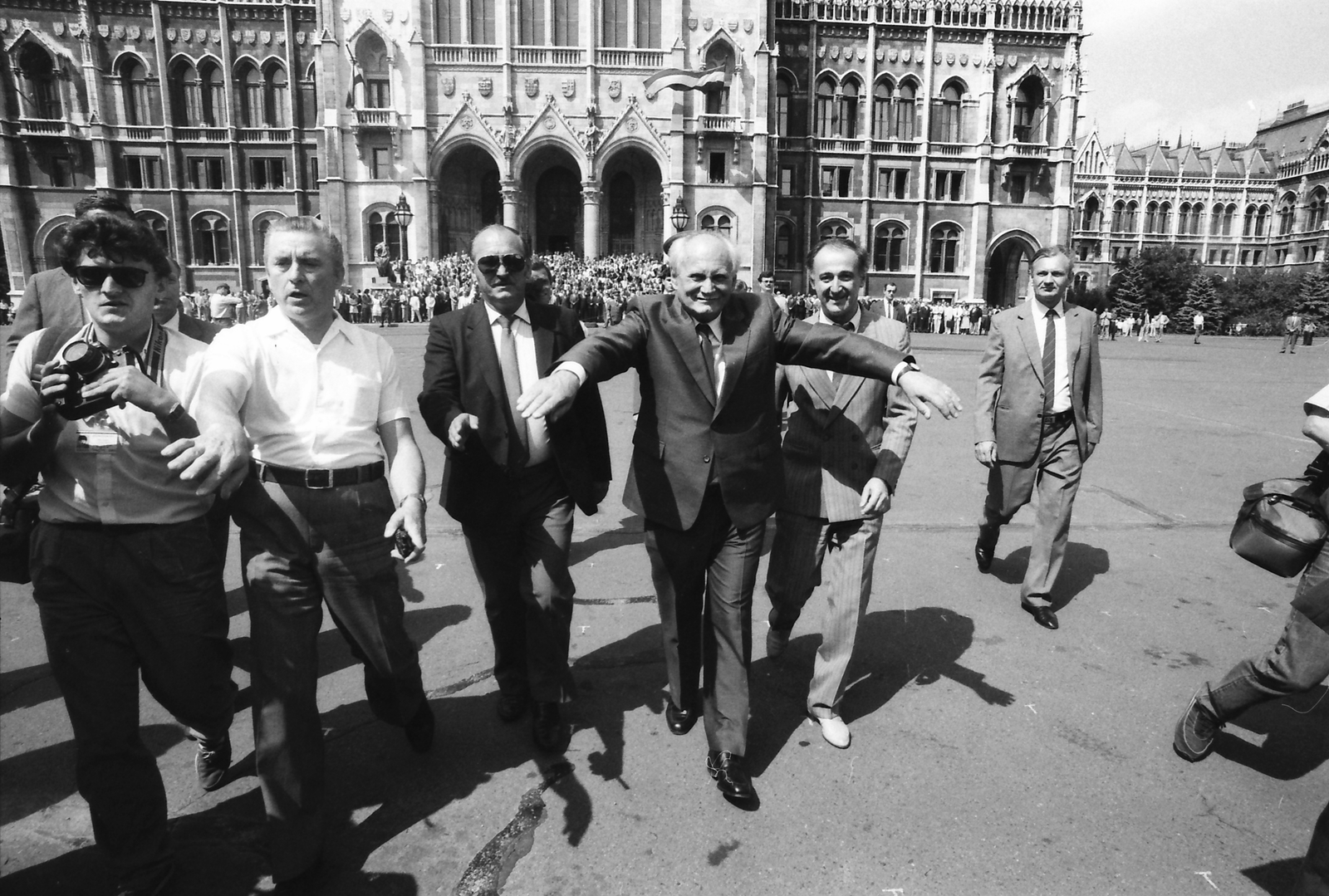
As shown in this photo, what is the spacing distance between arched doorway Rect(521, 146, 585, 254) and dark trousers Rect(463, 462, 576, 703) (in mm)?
35979

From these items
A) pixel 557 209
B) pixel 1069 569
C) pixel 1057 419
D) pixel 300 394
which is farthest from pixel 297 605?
pixel 557 209

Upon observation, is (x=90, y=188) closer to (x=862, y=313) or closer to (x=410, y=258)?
(x=410, y=258)

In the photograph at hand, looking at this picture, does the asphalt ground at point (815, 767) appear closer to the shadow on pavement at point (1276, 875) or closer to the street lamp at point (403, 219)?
the shadow on pavement at point (1276, 875)

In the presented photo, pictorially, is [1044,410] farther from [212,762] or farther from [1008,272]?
[1008,272]

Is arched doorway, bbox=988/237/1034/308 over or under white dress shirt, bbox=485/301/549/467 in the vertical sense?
over

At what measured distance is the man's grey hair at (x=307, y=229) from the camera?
267 centimetres

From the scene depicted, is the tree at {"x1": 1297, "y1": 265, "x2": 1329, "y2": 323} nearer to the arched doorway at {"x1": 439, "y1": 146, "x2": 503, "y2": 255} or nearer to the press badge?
the arched doorway at {"x1": 439, "y1": 146, "x2": 503, "y2": 255}

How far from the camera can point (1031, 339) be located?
4773 mm

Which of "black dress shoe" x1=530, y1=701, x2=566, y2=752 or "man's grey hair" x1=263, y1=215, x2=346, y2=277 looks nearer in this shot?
"man's grey hair" x1=263, y1=215, x2=346, y2=277

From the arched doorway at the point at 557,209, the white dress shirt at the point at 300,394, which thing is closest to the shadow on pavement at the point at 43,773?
the white dress shirt at the point at 300,394

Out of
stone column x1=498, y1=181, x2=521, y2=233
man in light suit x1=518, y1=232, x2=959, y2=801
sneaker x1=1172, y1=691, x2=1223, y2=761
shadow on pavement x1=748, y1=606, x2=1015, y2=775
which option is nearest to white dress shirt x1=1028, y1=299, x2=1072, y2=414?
shadow on pavement x1=748, y1=606, x2=1015, y2=775

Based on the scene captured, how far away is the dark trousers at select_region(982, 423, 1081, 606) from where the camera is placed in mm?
4578

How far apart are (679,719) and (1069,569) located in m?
3.43

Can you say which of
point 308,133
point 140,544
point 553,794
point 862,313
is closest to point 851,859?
point 553,794
